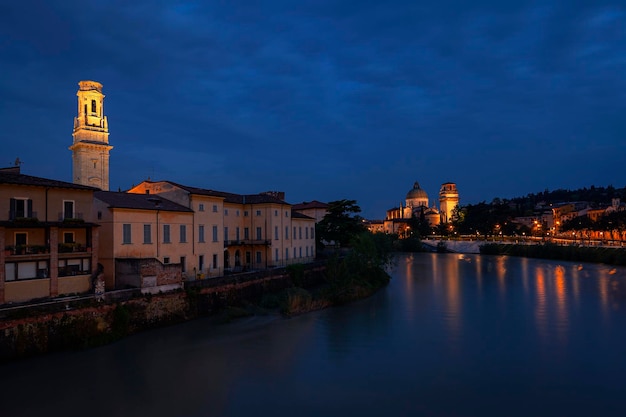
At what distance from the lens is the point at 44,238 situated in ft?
69.7

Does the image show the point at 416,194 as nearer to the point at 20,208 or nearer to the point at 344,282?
the point at 344,282

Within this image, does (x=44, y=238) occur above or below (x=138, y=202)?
below

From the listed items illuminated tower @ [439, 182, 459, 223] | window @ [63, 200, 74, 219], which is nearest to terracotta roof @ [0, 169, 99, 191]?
window @ [63, 200, 74, 219]

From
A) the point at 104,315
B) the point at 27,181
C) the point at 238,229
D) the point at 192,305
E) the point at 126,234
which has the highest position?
the point at 27,181

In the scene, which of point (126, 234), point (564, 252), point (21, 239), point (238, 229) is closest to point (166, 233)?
point (126, 234)

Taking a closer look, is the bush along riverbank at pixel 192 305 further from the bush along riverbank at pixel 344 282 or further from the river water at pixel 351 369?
the river water at pixel 351 369

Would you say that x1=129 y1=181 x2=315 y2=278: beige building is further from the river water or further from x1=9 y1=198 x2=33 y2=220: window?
x1=9 y1=198 x2=33 y2=220: window

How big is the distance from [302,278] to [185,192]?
39.2ft

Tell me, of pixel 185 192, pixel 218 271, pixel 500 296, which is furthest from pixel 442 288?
pixel 185 192

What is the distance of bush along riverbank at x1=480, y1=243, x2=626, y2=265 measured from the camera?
54.2 meters

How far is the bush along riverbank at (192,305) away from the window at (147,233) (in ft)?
12.0

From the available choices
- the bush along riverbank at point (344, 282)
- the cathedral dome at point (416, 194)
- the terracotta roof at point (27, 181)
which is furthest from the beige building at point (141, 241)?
the cathedral dome at point (416, 194)

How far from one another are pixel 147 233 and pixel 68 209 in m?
4.63

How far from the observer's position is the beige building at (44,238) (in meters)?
19.2
